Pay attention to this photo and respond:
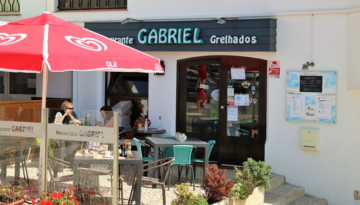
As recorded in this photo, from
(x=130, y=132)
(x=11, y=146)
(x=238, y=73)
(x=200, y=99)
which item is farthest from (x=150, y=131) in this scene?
(x=11, y=146)

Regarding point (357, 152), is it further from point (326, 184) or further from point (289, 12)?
point (289, 12)

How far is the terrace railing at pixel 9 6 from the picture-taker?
13.4 m

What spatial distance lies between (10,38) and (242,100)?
5920mm

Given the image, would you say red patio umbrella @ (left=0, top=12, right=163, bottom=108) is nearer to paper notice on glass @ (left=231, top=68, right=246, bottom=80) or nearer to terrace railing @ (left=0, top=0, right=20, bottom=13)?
paper notice on glass @ (left=231, top=68, right=246, bottom=80)

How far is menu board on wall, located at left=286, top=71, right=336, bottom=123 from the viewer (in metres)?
10.5

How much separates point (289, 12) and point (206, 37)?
184 cm

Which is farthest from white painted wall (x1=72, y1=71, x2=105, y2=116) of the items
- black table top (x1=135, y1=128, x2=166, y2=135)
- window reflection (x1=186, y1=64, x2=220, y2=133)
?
window reflection (x1=186, y1=64, x2=220, y2=133)

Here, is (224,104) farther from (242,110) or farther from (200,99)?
(200,99)

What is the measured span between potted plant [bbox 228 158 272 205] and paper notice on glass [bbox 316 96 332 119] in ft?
7.73

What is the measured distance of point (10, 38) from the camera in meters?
6.86

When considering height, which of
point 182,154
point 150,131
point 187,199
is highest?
point 150,131

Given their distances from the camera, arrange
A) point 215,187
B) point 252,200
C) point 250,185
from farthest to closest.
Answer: point 252,200
point 250,185
point 215,187

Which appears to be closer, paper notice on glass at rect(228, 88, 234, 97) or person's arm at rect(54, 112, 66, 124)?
person's arm at rect(54, 112, 66, 124)

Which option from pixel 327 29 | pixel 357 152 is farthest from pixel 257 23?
pixel 357 152
